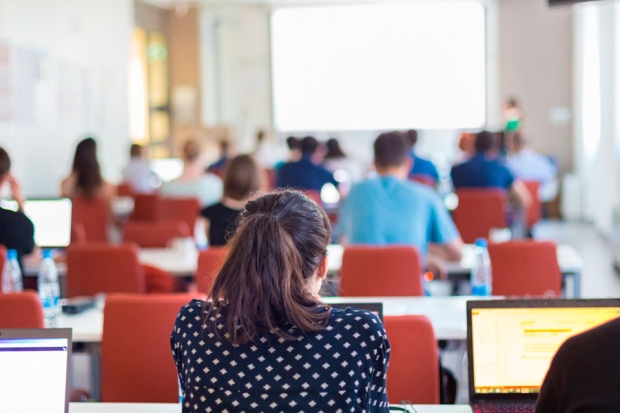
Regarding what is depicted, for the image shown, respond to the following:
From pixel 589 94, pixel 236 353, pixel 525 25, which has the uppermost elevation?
pixel 525 25

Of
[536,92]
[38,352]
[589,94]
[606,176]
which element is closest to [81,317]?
[38,352]

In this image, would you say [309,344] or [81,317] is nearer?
[309,344]

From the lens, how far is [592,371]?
50.1 inches

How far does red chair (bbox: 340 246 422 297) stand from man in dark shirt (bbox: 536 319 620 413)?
2.54 m

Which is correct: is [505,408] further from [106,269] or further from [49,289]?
[106,269]

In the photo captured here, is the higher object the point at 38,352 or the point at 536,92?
the point at 536,92

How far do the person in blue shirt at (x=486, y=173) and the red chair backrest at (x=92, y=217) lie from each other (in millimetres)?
3179

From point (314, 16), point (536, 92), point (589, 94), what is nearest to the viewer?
point (589, 94)

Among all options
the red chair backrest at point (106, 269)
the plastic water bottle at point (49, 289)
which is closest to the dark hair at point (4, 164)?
the plastic water bottle at point (49, 289)

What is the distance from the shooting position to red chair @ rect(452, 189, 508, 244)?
266 inches

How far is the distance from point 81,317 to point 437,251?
1.96 meters

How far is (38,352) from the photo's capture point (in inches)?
78.5

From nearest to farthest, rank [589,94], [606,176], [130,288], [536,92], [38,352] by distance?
1. [38,352]
2. [130,288]
3. [606,176]
4. [589,94]
5. [536,92]

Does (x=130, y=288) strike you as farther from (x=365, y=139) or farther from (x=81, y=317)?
(x=365, y=139)
